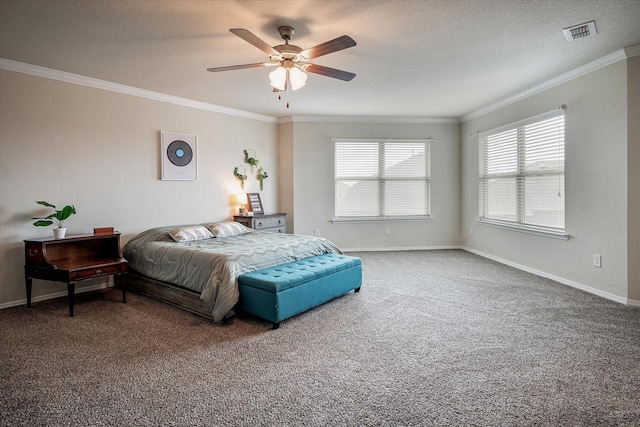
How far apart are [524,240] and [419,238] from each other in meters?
1.96

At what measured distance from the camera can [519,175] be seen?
505 cm

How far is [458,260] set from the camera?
5664mm

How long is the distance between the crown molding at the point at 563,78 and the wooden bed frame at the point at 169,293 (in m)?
4.69

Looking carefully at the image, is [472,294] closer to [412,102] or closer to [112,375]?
[412,102]

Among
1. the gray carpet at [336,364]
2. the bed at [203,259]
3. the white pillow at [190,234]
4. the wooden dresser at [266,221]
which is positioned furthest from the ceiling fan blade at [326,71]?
the wooden dresser at [266,221]

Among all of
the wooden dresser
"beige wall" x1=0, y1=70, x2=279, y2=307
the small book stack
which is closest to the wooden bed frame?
the small book stack

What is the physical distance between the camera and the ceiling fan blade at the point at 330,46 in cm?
241

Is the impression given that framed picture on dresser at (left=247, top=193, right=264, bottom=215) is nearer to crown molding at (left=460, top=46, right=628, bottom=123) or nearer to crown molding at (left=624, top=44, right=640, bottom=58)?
crown molding at (left=460, top=46, right=628, bottom=123)

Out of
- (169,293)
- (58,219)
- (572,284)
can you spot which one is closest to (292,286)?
(169,293)

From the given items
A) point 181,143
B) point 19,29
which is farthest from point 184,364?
point 181,143

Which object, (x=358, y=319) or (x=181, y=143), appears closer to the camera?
(x=358, y=319)

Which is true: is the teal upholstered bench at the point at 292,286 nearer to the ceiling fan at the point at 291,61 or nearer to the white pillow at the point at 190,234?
the white pillow at the point at 190,234

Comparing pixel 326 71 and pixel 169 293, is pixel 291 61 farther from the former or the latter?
pixel 169 293

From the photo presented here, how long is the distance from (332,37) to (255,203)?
11.1 feet
